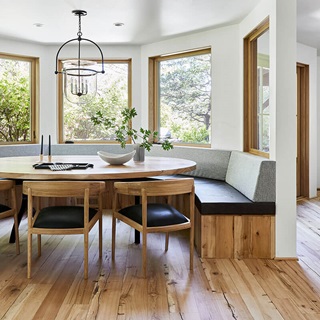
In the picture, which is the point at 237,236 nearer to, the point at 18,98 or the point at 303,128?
the point at 303,128

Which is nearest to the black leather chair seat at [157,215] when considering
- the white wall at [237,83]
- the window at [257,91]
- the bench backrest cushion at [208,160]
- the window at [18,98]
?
the white wall at [237,83]

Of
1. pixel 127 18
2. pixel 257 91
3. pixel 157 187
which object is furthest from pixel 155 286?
pixel 127 18

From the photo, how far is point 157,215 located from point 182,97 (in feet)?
8.34

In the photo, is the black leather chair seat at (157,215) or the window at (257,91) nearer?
the black leather chair seat at (157,215)

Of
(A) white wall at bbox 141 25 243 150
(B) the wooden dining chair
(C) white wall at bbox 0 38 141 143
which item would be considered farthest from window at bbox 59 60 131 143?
(B) the wooden dining chair

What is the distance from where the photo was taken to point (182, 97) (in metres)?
5.02

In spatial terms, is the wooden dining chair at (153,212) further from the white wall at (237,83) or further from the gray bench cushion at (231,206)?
the white wall at (237,83)

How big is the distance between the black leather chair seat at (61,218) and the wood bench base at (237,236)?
0.93m

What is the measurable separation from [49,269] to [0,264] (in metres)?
0.42

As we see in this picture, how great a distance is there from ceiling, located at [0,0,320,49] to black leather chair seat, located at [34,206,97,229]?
6.44 ft

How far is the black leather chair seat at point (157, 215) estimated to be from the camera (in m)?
2.71

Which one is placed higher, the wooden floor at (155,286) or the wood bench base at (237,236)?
the wood bench base at (237,236)

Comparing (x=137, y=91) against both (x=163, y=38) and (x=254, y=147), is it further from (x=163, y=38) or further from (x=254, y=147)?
(x=254, y=147)

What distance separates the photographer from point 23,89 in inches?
206
